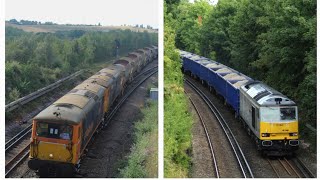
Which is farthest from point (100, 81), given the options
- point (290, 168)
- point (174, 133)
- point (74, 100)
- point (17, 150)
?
point (290, 168)

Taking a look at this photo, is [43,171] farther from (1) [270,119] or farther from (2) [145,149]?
(1) [270,119]

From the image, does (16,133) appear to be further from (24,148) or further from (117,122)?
(117,122)

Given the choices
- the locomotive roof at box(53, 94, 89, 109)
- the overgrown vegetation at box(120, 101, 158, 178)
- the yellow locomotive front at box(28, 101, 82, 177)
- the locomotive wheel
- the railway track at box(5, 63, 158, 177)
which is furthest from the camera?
the locomotive roof at box(53, 94, 89, 109)

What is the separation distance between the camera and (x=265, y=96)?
1077 centimetres

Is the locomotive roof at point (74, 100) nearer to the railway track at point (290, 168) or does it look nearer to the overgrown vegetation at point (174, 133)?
the overgrown vegetation at point (174, 133)

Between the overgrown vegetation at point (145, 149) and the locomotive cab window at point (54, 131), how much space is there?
125 cm

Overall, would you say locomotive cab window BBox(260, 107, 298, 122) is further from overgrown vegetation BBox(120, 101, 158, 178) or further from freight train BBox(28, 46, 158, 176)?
freight train BBox(28, 46, 158, 176)

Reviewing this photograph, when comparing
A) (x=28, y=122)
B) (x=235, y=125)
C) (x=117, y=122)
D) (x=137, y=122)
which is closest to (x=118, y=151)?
(x=137, y=122)

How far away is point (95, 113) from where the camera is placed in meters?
10.4

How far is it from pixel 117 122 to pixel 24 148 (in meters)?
2.59

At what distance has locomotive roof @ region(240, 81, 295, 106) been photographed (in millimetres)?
10492

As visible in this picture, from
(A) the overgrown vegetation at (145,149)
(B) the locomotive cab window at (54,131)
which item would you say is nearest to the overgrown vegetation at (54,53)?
(A) the overgrown vegetation at (145,149)

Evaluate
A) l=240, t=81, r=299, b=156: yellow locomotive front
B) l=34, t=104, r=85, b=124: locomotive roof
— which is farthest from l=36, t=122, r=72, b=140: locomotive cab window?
l=240, t=81, r=299, b=156: yellow locomotive front

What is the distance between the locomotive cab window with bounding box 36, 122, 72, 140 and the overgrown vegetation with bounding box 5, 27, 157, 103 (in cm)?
199
